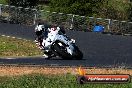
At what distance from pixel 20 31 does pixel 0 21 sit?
16.5 feet

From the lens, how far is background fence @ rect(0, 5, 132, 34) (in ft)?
141

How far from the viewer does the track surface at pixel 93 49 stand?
84.7 feet

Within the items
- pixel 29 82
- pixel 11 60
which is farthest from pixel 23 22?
pixel 29 82

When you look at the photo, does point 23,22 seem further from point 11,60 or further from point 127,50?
point 11,60

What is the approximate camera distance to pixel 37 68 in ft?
76.2

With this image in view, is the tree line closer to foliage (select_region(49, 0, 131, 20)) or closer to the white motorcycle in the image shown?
foliage (select_region(49, 0, 131, 20))

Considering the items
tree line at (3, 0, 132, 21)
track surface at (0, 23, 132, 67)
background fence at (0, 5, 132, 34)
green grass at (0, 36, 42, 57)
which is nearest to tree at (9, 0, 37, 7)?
tree line at (3, 0, 132, 21)

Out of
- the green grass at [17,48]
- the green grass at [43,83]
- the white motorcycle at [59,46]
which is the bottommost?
the green grass at [17,48]

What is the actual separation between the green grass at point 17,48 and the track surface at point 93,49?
2.05 metres

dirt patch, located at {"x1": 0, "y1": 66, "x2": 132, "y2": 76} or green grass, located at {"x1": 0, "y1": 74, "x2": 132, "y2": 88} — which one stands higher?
green grass, located at {"x1": 0, "y1": 74, "x2": 132, "y2": 88}

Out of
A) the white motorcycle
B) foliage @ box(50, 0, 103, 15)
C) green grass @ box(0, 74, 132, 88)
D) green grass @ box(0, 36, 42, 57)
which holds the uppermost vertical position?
green grass @ box(0, 74, 132, 88)

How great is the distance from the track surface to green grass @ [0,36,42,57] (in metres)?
2.05

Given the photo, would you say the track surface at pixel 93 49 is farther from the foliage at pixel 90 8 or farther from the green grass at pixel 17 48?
the foliage at pixel 90 8

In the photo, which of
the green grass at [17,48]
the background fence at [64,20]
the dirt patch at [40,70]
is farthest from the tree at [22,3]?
the dirt patch at [40,70]
